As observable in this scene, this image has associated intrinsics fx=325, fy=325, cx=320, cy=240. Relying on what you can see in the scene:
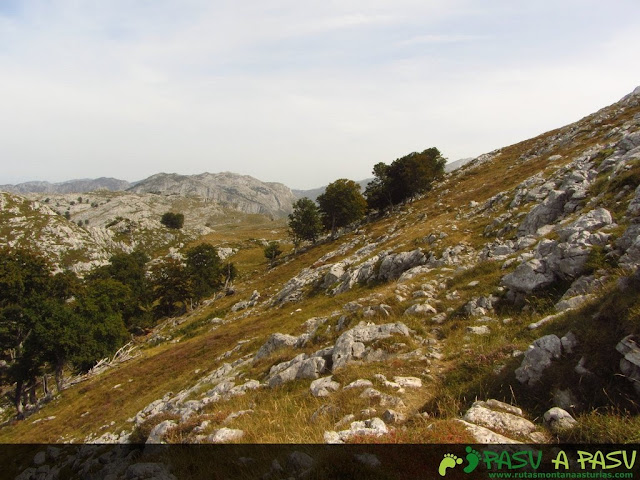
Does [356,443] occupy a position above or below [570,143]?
below

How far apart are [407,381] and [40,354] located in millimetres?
55160

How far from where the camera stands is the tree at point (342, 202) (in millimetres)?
84375

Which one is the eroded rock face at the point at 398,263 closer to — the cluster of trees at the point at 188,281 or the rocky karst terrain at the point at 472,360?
the rocky karst terrain at the point at 472,360

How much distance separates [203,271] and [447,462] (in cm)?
9121

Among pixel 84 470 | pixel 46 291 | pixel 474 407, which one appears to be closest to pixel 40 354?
pixel 46 291

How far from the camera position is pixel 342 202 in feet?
277

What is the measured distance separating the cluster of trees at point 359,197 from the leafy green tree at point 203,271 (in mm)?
25127

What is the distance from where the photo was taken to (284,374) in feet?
45.8

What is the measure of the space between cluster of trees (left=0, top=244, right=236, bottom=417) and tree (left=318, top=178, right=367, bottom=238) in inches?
1433

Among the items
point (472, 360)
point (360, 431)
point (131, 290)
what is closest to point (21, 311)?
point (131, 290)

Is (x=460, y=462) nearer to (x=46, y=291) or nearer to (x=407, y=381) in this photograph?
(x=407, y=381)

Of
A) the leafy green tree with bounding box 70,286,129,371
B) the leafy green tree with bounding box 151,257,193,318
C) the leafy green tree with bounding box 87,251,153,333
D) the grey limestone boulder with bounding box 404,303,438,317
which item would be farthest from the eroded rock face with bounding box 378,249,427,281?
the leafy green tree with bounding box 151,257,193,318

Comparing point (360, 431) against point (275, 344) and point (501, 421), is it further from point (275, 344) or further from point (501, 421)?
point (275, 344)

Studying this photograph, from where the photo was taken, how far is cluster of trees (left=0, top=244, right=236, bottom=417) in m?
46.1
